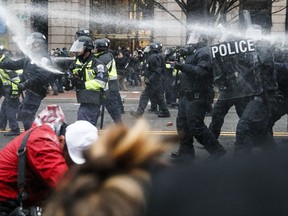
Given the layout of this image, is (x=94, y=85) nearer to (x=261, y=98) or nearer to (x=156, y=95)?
(x=261, y=98)

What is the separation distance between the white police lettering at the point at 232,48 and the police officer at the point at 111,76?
2.32 metres

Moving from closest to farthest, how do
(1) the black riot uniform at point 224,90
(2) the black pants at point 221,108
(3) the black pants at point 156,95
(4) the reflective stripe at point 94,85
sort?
1. (1) the black riot uniform at point 224,90
2. (2) the black pants at point 221,108
3. (4) the reflective stripe at point 94,85
4. (3) the black pants at point 156,95

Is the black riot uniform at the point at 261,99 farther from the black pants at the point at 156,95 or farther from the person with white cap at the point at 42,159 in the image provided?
the black pants at the point at 156,95

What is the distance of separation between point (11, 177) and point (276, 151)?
7.14 ft

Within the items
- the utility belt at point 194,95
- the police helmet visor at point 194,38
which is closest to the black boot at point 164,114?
the police helmet visor at point 194,38

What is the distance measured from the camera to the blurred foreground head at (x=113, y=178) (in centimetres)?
114

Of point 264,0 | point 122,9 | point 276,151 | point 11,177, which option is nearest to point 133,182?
point 276,151

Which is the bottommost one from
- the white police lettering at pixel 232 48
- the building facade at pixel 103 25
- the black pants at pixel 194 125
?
the black pants at pixel 194 125

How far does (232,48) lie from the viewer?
671 cm

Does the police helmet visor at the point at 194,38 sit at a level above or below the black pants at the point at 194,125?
above

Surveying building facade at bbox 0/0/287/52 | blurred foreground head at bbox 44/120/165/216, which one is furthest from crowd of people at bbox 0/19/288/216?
building facade at bbox 0/0/287/52

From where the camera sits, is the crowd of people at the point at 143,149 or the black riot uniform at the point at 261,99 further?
the black riot uniform at the point at 261,99

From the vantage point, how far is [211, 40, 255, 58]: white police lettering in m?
6.64

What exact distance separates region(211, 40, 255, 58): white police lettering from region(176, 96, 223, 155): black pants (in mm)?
581
